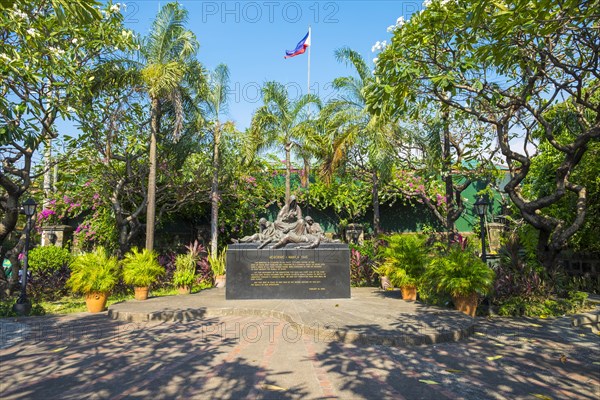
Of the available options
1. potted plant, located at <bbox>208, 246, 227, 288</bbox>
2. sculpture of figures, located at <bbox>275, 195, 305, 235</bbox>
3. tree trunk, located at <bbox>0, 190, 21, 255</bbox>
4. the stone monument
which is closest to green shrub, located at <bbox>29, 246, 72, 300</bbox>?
tree trunk, located at <bbox>0, 190, 21, 255</bbox>

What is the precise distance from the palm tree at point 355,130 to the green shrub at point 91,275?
765 centimetres

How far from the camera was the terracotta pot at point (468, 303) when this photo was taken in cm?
768

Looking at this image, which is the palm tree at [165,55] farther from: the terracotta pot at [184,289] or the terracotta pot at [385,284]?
the terracotta pot at [385,284]

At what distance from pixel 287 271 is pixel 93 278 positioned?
14.8 ft

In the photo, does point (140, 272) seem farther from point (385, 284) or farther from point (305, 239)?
point (385, 284)

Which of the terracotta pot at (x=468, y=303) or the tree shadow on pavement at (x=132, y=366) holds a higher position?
the terracotta pot at (x=468, y=303)

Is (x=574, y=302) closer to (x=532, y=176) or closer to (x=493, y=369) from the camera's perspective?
(x=493, y=369)

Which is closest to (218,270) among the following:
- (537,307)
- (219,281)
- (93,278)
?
(219,281)

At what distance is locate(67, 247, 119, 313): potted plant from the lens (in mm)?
8578

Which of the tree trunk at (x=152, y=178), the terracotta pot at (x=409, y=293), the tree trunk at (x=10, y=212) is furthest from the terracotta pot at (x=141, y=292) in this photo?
the terracotta pot at (x=409, y=293)

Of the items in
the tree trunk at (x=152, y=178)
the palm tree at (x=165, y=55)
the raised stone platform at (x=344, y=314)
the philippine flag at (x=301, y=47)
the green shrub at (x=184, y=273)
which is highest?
the philippine flag at (x=301, y=47)

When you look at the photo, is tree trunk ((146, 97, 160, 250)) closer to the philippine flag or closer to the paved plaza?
the paved plaza

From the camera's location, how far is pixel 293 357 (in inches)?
208

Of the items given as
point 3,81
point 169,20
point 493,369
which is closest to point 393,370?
point 493,369
